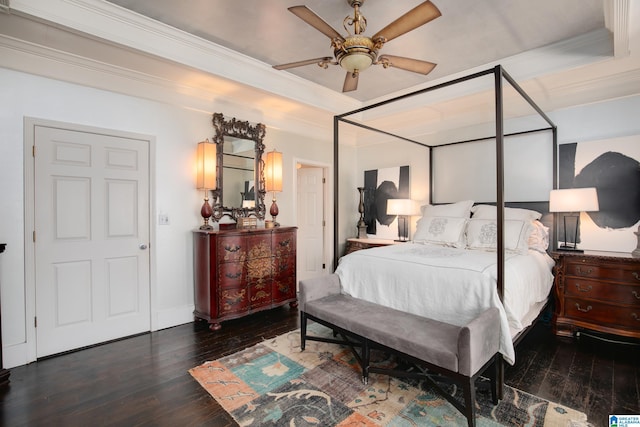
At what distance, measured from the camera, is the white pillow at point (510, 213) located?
3.42 metres

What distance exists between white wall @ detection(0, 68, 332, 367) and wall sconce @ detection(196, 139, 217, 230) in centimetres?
13

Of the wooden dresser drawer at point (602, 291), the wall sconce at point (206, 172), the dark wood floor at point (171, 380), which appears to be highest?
the wall sconce at point (206, 172)

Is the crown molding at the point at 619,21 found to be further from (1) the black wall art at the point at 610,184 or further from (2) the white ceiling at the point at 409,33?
(1) the black wall art at the point at 610,184

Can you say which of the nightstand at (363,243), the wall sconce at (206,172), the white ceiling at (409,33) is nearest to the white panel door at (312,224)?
the nightstand at (363,243)

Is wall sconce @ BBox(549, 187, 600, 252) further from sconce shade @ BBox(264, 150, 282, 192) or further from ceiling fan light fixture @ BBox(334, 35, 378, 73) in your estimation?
sconce shade @ BBox(264, 150, 282, 192)

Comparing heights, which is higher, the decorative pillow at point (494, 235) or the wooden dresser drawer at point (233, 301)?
the decorative pillow at point (494, 235)

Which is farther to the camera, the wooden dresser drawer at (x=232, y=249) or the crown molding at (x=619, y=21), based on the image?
the wooden dresser drawer at (x=232, y=249)

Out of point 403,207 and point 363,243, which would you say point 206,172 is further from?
point 403,207

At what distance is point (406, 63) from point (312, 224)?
336cm

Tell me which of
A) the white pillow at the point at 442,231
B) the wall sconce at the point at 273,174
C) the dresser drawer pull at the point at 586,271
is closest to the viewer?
the dresser drawer pull at the point at 586,271

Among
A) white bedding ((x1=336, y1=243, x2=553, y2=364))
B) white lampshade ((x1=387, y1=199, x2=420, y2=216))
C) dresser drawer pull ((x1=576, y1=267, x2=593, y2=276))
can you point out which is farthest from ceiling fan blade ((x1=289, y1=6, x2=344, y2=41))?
dresser drawer pull ((x1=576, y1=267, x2=593, y2=276))

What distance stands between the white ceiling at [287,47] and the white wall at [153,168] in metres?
0.13

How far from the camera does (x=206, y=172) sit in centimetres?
349

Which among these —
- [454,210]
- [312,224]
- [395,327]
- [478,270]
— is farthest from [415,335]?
[312,224]
